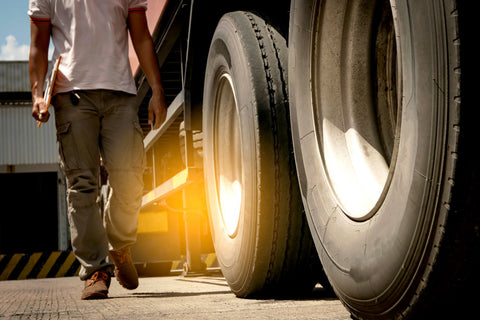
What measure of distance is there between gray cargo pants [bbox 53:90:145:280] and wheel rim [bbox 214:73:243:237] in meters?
0.52

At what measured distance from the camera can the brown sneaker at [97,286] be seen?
2.77 m

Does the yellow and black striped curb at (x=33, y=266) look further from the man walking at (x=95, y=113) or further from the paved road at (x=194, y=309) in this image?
the paved road at (x=194, y=309)

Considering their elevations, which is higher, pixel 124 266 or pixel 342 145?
pixel 342 145

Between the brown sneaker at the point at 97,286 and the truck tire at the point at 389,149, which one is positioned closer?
the truck tire at the point at 389,149

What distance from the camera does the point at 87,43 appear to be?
2.92 m

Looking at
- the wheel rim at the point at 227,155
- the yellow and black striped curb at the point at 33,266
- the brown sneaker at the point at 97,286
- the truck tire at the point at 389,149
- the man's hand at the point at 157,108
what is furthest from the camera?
the yellow and black striped curb at the point at 33,266

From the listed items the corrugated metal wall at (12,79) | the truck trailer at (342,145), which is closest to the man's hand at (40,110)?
the truck trailer at (342,145)

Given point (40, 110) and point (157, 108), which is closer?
point (40, 110)

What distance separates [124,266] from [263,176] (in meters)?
1.28

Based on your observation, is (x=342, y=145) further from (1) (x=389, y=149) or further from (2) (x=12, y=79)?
Answer: (2) (x=12, y=79)

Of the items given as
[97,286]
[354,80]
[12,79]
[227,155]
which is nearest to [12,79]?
[12,79]

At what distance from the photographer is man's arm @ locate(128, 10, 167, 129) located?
3.03m

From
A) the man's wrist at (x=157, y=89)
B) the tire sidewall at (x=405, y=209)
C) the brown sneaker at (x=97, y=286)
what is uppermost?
the man's wrist at (x=157, y=89)

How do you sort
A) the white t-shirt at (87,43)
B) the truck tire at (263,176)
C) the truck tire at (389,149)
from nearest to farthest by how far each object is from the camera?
the truck tire at (389,149) → the truck tire at (263,176) → the white t-shirt at (87,43)
